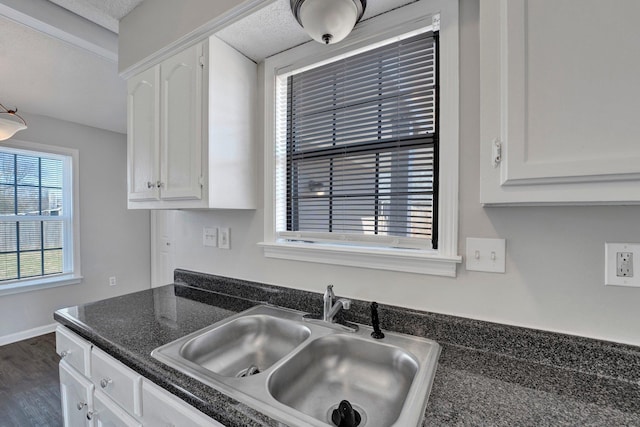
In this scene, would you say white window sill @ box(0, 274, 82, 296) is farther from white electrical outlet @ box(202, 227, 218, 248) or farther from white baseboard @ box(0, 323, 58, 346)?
white electrical outlet @ box(202, 227, 218, 248)

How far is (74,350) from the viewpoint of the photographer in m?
1.17

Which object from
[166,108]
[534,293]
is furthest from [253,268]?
[534,293]

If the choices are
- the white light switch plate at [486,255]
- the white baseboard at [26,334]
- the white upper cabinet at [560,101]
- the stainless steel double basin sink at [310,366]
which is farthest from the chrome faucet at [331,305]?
the white baseboard at [26,334]

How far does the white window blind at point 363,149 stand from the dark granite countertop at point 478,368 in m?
0.35

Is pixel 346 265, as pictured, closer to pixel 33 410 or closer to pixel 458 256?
pixel 458 256

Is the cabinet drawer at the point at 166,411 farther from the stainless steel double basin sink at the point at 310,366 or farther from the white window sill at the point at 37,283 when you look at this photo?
the white window sill at the point at 37,283

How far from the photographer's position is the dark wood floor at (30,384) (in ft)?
6.22

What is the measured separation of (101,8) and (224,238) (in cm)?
148

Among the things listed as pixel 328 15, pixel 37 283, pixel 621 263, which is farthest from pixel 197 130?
pixel 37 283

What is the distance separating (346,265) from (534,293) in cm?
66

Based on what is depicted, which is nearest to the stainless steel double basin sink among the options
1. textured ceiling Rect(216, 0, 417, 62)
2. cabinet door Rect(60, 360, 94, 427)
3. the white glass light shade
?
cabinet door Rect(60, 360, 94, 427)

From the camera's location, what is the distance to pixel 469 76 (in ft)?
3.22

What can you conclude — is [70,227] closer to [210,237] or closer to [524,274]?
[210,237]

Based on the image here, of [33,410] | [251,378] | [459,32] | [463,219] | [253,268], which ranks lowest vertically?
[33,410]
